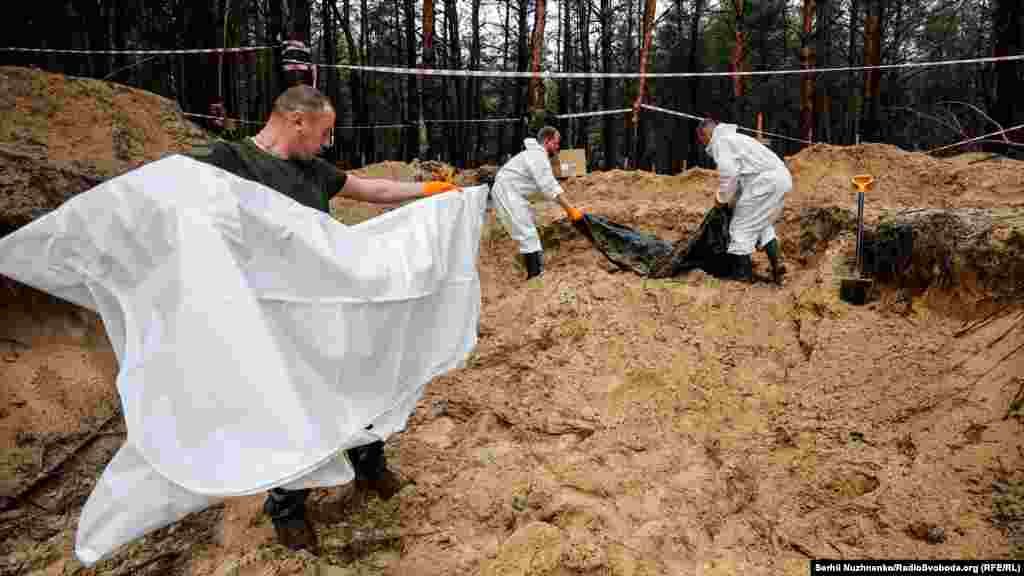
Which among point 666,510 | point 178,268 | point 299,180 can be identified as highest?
point 299,180

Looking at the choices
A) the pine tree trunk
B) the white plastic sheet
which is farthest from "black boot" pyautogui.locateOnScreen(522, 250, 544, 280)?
the pine tree trunk

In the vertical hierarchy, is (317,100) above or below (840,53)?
below

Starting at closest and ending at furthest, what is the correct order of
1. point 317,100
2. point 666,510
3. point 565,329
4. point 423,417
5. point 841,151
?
1. point 317,100
2. point 666,510
3. point 423,417
4. point 565,329
5. point 841,151

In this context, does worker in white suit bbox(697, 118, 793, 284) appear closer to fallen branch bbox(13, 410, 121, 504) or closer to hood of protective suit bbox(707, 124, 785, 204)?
hood of protective suit bbox(707, 124, 785, 204)

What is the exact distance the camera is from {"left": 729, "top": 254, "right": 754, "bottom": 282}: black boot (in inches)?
184

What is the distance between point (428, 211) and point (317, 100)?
600 millimetres

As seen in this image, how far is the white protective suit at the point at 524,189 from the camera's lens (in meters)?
5.26

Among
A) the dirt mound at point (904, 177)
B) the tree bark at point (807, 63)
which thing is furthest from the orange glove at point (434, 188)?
the tree bark at point (807, 63)

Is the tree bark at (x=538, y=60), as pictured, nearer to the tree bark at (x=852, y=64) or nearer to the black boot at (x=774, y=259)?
the black boot at (x=774, y=259)

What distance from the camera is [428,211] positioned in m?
2.47

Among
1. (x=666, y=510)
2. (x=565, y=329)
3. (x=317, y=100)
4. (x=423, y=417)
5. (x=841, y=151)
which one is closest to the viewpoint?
(x=317, y=100)

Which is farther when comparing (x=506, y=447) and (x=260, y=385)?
(x=506, y=447)

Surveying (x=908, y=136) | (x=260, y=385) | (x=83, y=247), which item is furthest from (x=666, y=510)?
(x=908, y=136)

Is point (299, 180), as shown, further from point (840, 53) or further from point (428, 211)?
point (840, 53)
